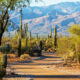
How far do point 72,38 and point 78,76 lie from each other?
6.64m

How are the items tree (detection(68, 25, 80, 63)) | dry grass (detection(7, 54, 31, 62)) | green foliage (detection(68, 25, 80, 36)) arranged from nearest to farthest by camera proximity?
tree (detection(68, 25, 80, 63)), green foliage (detection(68, 25, 80, 36)), dry grass (detection(7, 54, 31, 62))

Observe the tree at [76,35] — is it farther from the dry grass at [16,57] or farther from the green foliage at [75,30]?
the dry grass at [16,57]

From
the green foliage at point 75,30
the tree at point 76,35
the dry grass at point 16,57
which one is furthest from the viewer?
the dry grass at point 16,57

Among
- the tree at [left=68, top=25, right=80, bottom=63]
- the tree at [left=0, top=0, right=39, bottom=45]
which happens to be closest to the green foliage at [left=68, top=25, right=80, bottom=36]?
the tree at [left=68, top=25, right=80, bottom=63]

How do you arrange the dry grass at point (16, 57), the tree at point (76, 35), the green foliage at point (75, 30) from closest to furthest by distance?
the tree at point (76, 35), the green foliage at point (75, 30), the dry grass at point (16, 57)

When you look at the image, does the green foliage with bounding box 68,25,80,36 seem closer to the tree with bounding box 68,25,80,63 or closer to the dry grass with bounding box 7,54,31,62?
Answer: the tree with bounding box 68,25,80,63

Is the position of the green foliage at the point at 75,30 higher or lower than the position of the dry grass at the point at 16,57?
higher

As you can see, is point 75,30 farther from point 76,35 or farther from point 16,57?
point 16,57

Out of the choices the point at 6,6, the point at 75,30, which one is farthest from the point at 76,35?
the point at 6,6

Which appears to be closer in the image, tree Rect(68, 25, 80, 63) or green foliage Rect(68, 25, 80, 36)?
tree Rect(68, 25, 80, 63)

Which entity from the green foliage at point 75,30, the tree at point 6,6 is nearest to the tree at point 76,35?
the green foliage at point 75,30

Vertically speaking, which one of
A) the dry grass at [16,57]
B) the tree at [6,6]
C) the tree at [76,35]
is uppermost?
the tree at [6,6]

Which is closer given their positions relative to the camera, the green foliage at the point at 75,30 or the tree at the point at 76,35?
the tree at the point at 76,35

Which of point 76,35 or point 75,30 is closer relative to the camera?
point 76,35
